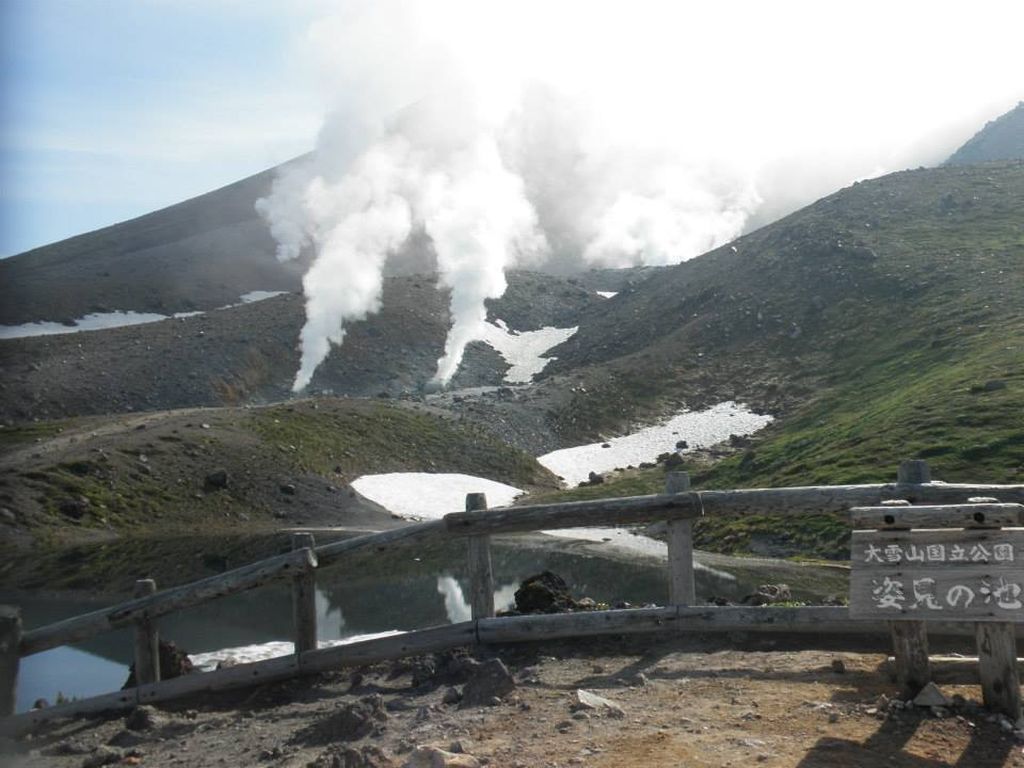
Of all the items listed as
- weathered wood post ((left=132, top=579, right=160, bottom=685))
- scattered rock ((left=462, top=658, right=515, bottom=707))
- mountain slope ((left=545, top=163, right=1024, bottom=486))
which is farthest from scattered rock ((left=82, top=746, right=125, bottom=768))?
mountain slope ((left=545, top=163, right=1024, bottom=486))

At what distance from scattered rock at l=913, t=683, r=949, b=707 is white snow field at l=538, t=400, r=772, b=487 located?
2838 inches

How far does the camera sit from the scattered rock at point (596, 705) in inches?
393

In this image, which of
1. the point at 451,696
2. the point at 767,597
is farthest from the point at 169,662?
the point at 767,597

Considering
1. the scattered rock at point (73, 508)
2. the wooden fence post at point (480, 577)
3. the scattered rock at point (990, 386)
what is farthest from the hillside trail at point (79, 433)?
the scattered rock at point (990, 386)

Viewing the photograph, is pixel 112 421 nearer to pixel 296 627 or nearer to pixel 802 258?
pixel 296 627

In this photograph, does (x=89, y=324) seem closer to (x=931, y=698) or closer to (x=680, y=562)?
(x=680, y=562)

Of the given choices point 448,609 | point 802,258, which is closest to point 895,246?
point 802,258

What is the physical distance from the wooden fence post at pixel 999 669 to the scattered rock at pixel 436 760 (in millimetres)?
4521

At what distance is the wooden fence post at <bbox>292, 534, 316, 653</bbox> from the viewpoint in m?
13.4

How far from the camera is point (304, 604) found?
532 inches

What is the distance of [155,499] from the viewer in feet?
189

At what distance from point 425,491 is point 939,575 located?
200 feet

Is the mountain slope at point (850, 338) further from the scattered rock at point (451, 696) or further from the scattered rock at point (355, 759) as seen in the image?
the scattered rock at point (355, 759)

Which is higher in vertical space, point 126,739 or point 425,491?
point 425,491
